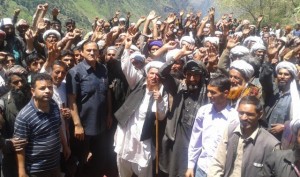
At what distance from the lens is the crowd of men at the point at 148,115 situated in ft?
11.7

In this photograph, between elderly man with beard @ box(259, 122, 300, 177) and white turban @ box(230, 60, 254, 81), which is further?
white turban @ box(230, 60, 254, 81)

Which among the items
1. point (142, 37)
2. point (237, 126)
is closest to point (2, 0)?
point (142, 37)

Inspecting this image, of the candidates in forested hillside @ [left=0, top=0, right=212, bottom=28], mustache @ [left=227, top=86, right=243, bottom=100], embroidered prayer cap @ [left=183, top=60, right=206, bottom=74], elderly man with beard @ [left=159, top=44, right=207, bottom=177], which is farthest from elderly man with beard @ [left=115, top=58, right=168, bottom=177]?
forested hillside @ [left=0, top=0, right=212, bottom=28]

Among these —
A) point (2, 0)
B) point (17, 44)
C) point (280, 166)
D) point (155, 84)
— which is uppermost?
point (2, 0)

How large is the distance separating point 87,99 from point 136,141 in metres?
0.88

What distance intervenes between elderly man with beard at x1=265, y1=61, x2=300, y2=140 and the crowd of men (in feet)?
0.04

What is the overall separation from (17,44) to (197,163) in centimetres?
457

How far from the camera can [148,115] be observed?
4957mm

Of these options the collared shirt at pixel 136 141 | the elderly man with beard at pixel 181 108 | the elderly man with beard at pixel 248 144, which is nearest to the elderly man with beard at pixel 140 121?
the collared shirt at pixel 136 141

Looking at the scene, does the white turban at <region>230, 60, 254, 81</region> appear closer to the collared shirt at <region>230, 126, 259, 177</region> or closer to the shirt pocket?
the collared shirt at <region>230, 126, 259, 177</region>

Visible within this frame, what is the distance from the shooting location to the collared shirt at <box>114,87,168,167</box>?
16.4 feet

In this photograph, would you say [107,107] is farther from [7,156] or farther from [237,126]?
[237,126]

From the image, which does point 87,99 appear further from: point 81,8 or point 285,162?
point 81,8

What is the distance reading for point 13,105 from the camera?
4.34 m
